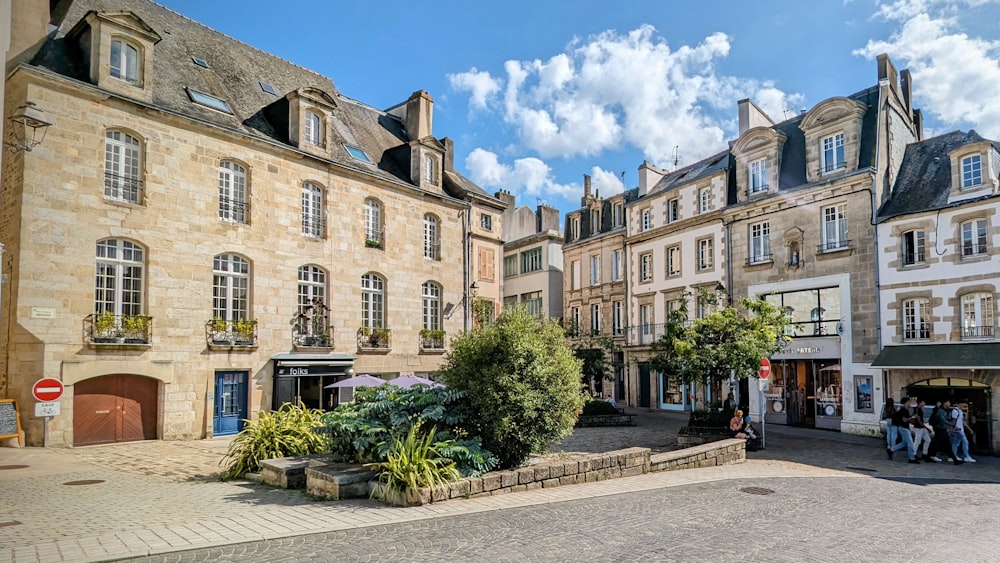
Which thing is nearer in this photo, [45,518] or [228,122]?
[45,518]

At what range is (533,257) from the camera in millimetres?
39438

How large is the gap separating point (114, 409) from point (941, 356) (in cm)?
2175

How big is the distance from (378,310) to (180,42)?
10.6 metres

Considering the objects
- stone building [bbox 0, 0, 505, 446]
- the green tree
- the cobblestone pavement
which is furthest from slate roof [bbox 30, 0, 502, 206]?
the green tree

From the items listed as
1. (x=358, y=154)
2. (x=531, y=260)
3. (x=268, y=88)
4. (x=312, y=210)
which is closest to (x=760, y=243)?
(x=358, y=154)

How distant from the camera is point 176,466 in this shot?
12133 millimetres

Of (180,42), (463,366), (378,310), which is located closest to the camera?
(463,366)

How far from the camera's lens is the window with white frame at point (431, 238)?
25.1 meters

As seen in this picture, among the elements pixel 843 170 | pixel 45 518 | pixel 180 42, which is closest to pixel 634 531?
pixel 45 518

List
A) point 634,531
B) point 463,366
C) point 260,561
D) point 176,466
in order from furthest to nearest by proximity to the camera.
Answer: point 176,466
point 463,366
point 634,531
point 260,561

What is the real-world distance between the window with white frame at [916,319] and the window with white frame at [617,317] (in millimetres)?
13584

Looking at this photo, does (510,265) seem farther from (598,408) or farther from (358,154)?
(598,408)

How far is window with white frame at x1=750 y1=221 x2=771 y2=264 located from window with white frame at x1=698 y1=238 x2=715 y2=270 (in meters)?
1.97

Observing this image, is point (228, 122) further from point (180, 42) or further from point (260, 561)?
point (260, 561)
